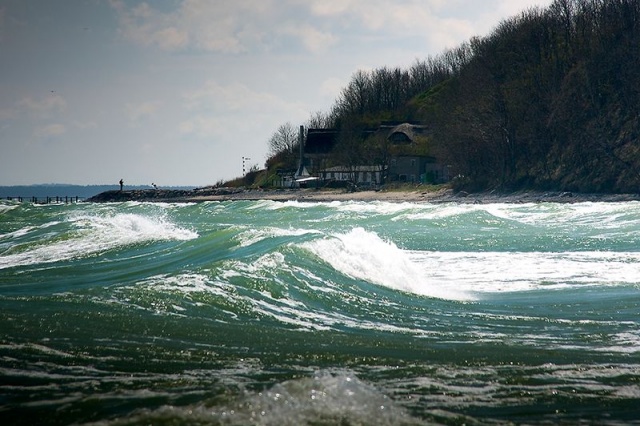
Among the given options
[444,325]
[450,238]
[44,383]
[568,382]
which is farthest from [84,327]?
[450,238]

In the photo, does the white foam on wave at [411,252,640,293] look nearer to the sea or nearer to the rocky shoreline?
the sea

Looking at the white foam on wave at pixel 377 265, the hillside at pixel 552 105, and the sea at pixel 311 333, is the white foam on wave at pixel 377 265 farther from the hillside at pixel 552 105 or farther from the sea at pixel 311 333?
the hillside at pixel 552 105

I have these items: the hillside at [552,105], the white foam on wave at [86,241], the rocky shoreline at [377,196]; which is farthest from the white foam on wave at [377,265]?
the hillside at [552,105]

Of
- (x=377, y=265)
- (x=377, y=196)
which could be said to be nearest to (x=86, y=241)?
(x=377, y=265)

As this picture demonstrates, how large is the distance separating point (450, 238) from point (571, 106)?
49.2 metres

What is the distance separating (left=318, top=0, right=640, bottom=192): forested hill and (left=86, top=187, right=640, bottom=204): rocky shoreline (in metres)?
2.69

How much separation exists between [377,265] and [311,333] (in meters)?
6.80

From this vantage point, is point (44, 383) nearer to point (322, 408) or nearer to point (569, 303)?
point (322, 408)

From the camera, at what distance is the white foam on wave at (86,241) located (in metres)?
22.5

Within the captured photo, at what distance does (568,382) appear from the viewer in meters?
9.20

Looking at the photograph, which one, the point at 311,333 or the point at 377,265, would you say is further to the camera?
the point at 377,265

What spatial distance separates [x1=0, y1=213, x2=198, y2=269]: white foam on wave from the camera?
22500 millimetres

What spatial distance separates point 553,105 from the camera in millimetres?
76875

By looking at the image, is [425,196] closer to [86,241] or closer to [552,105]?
[552,105]
